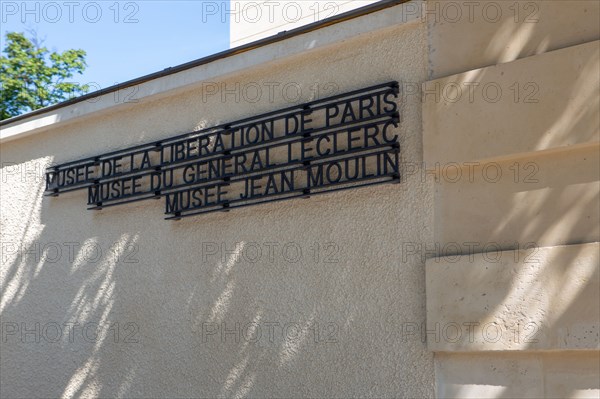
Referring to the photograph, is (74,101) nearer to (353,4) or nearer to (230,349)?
(230,349)

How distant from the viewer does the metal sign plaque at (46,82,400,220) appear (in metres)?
5.66

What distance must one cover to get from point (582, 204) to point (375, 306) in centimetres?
148

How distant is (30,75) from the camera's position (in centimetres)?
2227

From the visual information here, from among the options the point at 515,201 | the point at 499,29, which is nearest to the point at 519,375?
the point at 515,201

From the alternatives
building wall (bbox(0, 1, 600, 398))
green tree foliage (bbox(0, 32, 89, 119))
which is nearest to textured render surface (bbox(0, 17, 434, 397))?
building wall (bbox(0, 1, 600, 398))

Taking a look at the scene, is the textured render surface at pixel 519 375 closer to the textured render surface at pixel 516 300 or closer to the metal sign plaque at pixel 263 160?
the textured render surface at pixel 516 300

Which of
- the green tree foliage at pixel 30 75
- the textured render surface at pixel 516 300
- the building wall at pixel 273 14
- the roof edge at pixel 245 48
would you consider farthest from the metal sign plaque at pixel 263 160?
the green tree foliage at pixel 30 75

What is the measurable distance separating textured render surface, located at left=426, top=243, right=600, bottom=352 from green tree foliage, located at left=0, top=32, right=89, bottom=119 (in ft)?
60.4

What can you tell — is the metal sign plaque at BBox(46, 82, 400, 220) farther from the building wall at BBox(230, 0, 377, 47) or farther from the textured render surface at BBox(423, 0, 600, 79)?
the building wall at BBox(230, 0, 377, 47)

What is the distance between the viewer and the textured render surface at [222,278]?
217 inches

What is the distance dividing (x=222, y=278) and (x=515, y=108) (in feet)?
8.52

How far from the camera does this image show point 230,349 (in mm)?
6242

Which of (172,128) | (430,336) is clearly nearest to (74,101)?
(172,128)

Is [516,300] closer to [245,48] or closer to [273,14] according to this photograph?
[245,48]
